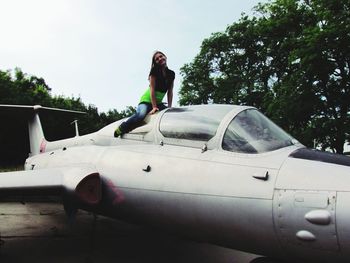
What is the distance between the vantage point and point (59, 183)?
4.90 m

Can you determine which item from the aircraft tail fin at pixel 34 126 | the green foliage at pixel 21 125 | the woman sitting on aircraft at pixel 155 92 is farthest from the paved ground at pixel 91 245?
the green foliage at pixel 21 125

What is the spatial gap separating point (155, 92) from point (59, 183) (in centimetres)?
195

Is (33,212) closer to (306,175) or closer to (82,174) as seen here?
(82,174)

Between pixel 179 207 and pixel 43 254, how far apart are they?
2821 mm

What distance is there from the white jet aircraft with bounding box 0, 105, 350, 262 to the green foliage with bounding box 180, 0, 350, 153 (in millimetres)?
20922

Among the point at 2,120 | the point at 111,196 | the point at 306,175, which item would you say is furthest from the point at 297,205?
the point at 2,120

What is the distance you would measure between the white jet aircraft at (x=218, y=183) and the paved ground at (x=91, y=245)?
3.12 ft

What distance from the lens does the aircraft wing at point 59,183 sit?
4629mm

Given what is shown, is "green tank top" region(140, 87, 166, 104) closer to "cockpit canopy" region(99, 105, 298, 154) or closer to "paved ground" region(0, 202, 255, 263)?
"cockpit canopy" region(99, 105, 298, 154)

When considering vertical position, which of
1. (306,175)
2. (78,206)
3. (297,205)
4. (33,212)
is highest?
(306,175)

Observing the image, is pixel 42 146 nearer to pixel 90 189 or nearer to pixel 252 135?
pixel 90 189

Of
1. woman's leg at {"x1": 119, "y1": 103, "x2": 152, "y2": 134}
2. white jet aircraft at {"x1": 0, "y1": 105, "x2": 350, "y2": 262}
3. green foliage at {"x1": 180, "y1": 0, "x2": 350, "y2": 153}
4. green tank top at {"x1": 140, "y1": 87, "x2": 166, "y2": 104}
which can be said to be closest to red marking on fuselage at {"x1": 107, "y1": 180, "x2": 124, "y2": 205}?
white jet aircraft at {"x1": 0, "y1": 105, "x2": 350, "y2": 262}

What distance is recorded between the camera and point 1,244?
5.94 metres

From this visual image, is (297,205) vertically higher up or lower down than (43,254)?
higher up
